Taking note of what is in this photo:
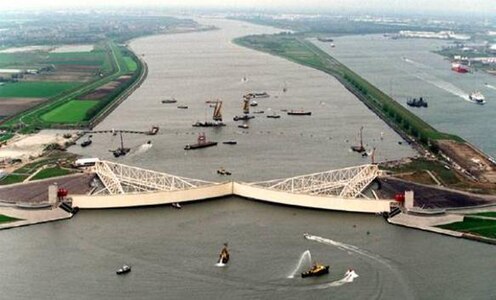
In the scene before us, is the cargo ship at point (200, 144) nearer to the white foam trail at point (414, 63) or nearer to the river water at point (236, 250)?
the river water at point (236, 250)

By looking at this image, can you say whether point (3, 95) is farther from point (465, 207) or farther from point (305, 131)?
point (465, 207)

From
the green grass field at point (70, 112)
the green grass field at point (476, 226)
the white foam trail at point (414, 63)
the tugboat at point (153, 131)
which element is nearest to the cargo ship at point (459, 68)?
the white foam trail at point (414, 63)

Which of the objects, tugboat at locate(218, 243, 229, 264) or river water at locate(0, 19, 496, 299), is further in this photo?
tugboat at locate(218, 243, 229, 264)

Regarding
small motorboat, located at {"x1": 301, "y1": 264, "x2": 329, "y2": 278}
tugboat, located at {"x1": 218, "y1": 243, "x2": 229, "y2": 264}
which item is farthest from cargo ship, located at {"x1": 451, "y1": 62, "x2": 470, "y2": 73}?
tugboat, located at {"x1": 218, "y1": 243, "x2": 229, "y2": 264}

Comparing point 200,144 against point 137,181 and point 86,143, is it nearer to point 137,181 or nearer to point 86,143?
point 86,143

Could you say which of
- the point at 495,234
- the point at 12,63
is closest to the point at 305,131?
the point at 495,234

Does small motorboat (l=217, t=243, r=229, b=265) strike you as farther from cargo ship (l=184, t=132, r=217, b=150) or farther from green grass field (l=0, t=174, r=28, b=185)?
cargo ship (l=184, t=132, r=217, b=150)
